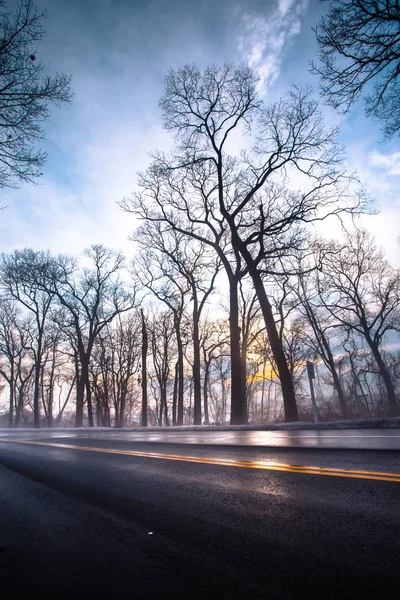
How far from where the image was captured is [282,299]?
27672mm

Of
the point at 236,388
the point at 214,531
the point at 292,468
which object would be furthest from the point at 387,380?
the point at 214,531

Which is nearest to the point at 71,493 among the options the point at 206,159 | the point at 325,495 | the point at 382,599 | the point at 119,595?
the point at 119,595

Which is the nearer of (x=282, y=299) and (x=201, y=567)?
(x=201, y=567)

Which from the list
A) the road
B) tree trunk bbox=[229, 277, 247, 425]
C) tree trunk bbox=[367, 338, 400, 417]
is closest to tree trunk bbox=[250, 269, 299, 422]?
tree trunk bbox=[229, 277, 247, 425]

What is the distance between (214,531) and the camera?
2.60 meters

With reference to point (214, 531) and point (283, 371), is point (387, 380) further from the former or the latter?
point (214, 531)

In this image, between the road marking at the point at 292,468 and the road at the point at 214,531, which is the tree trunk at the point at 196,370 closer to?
the road marking at the point at 292,468

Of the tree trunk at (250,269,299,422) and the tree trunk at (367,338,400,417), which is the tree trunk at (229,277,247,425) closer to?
the tree trunk at (250,269,299,422)

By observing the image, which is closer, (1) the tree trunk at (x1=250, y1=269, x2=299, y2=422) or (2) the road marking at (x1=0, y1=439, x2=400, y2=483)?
(2) the road marking at (x1=0, y1=439, x2=400, y2=483)

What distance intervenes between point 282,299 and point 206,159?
44.9 feet

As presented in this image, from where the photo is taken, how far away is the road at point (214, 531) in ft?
6.22

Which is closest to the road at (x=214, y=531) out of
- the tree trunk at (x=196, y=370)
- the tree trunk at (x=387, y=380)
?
the tree trunk at (x=196, y=370)

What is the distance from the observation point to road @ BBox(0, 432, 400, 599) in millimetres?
1896

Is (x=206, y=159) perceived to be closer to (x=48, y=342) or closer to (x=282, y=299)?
(x=282, y=299)
